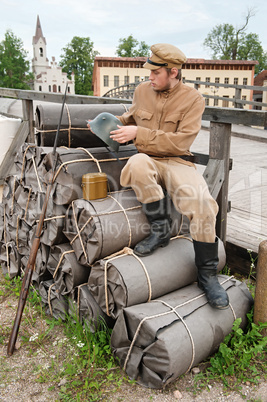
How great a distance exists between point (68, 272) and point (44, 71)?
77111mm

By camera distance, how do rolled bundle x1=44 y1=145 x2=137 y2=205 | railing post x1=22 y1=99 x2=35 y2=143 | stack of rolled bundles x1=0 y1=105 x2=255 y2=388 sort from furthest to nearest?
1. railing post x1=22 y1=99 x2=35 y2=143
2. rolled bundle x1=44 y1=145 x2=137 y2=205
3. stack of rolled bundles x1=0 y1=105 x2=255 y2=388

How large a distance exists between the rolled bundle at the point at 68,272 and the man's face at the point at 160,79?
5.50ft

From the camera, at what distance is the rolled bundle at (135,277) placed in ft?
10.2

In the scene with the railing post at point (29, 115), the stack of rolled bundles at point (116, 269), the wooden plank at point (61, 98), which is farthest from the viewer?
the railing post at point (29, 115)

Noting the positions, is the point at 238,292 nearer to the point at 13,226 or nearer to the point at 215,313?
the point at 215,313

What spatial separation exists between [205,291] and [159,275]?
42 centimetres

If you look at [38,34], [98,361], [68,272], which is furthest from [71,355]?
[38,34]

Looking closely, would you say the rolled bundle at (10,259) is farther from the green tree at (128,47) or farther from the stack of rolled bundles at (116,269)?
the green tree at (128,47)

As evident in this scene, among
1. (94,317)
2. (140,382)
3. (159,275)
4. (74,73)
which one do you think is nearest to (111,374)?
(140,382)

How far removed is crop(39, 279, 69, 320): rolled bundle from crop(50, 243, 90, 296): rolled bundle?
11cm

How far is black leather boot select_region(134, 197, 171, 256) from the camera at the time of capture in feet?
11.1

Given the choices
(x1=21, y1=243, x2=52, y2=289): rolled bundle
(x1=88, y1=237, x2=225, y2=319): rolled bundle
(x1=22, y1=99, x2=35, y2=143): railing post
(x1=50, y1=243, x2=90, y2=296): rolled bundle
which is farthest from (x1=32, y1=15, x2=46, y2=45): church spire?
(x1=88, y1=237, x2=225, y2=319): rolled bundle


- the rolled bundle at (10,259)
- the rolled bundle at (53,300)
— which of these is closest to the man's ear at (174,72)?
the rolled bundle at (53,300)

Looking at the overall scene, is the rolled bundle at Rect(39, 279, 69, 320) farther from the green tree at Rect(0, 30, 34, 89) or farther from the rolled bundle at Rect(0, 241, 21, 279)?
the green tree at Rect(0, 30, 34, 89)
